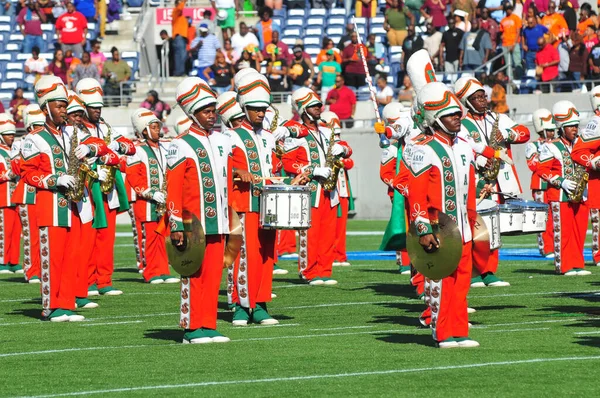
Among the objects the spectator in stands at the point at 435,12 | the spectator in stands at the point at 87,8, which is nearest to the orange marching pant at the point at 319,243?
the spectator in stands at the point at 435,12

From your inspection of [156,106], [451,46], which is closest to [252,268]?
[156,106]

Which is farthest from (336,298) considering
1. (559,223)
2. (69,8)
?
(69,8)

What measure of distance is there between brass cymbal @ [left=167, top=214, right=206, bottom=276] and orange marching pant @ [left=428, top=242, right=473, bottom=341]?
1809mm

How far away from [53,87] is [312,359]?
438cm

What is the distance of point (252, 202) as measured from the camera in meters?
13.1

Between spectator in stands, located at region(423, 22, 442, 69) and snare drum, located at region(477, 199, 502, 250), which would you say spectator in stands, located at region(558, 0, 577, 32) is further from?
snare drum, located at region(477, 199, 502, 250)

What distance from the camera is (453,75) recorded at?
3036 centimetres

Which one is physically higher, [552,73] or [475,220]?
[552,73]

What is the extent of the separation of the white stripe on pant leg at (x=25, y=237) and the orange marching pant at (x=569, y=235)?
264 inches

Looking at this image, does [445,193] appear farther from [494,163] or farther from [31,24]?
[31,24]

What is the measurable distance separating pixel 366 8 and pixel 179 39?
432 centimetres

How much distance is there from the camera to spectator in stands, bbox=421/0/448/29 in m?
32.5

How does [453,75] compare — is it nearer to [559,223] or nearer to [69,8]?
[69,8]

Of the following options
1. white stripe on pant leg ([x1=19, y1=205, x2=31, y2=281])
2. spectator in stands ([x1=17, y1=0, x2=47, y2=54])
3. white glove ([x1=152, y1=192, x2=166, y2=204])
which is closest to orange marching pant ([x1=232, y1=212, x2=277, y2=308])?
white glove ([x1=152, y1=192, x2=166, y2=204])
